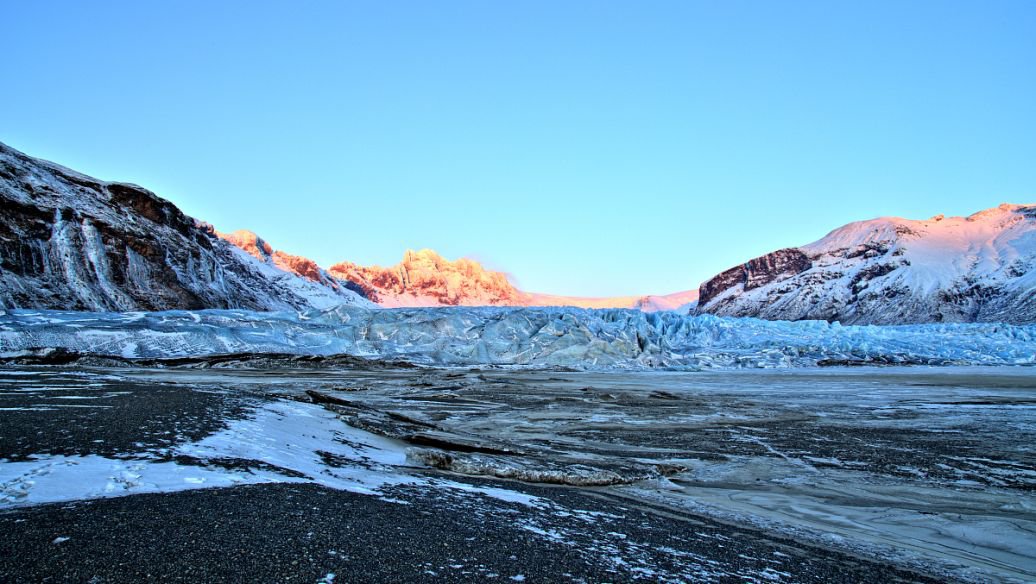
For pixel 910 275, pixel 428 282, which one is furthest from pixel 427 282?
pixel 910 275

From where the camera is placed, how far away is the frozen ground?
2.42 meters

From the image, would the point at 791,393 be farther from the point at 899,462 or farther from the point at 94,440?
the point at 94,440

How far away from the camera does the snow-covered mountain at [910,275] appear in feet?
241

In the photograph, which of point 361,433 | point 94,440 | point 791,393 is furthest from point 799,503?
point 791,393

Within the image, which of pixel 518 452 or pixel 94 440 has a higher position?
pixel 94 440

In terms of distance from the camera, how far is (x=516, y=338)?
Answer: 87.4ft

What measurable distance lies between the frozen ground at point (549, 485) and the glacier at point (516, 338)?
42.8ft

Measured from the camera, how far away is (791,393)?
14000 millimetres

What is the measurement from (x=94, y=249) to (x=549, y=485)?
3041 cm

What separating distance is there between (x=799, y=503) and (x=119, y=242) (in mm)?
32583

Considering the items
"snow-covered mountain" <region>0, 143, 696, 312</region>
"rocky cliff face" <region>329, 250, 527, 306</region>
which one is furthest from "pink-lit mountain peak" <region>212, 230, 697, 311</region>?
"snow-covered mountain" <region>0, 143, 696, 312</region>

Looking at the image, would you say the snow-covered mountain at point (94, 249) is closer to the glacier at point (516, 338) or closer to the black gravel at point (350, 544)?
the glacier at point (516, 338)

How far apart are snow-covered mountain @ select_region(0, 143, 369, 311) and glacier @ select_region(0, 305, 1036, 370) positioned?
633 cm

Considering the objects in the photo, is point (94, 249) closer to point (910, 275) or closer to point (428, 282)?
point (910, 275)
